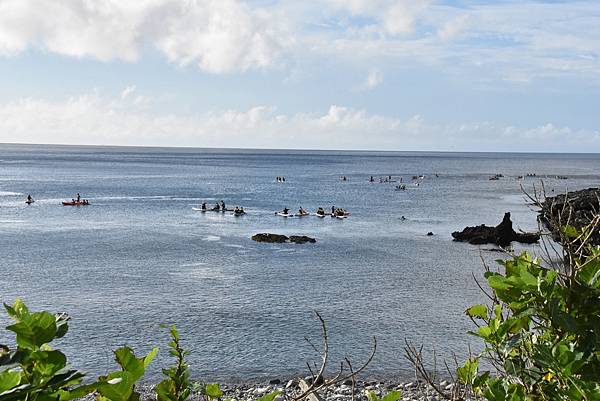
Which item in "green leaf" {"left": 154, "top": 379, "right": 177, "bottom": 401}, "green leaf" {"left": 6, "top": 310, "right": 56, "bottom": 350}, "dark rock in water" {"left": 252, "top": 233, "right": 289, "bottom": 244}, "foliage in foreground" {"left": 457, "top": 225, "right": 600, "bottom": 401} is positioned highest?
"green leaf" {"left": 6, "top": 310, "right": 56, "bottom": 350}

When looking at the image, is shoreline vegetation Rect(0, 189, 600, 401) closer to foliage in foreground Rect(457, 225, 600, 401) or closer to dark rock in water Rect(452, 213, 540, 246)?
foliage in foreground Rect(457, 225, 600, 401)

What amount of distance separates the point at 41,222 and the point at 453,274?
3421 cm

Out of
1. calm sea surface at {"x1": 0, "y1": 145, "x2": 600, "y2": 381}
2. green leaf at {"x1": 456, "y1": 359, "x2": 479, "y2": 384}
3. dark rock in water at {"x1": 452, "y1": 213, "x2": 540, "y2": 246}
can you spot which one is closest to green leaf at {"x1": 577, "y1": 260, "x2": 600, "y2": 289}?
green leaf at {"x1": 456, "y1": 359, "x2": 479, "y2": 384}

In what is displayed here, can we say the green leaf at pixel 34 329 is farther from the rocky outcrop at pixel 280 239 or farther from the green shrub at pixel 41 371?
the rocky outcrop at pixel 280 239

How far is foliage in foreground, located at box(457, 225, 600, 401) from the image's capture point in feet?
6.59

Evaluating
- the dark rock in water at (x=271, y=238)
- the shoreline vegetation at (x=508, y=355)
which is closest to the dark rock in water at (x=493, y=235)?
the dark rock in water at (x=271, y=238)

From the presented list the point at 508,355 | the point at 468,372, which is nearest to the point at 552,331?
the point at 508,355

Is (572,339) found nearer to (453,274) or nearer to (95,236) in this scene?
(453,274)

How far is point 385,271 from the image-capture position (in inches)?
1304

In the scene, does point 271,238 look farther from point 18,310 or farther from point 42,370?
point 42,370

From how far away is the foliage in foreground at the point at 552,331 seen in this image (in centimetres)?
201

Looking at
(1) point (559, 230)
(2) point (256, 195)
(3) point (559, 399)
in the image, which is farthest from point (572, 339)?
(2) point (256, 195)

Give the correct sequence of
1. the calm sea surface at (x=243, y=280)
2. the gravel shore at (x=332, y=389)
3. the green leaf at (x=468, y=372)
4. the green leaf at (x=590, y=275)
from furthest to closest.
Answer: the calm sea surface at (x=243, y=280), the gravel shore at (x=332, y=389), the green leaf at (x=468, y=372), the green leaf at (x=590, y=275)

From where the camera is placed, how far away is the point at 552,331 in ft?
7.76
